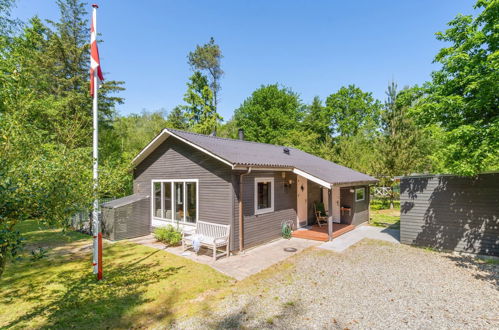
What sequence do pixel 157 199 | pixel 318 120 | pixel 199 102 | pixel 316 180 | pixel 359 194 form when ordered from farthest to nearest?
pixel 318 120
pixel 199 102
pixel 359 194
pixel 157 199
pixel 316 180

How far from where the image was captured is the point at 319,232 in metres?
10.4

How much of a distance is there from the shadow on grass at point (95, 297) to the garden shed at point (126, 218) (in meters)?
3.22

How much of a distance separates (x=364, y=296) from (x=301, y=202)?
640 centimetres

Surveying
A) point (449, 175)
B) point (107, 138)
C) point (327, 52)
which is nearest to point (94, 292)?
point (449, 175)

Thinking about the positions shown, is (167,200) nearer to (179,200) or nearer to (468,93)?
(179,200)

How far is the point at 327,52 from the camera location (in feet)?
58.2

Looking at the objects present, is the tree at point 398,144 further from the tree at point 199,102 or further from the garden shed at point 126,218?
the tree at point 199,102

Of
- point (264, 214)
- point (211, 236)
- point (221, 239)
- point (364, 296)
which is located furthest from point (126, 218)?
point (364, 296)

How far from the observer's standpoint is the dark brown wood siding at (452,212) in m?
7.54

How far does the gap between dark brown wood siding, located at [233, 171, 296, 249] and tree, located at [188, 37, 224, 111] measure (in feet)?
69.6

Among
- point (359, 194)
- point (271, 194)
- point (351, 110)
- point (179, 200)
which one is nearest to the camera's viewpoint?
point (271, 194)

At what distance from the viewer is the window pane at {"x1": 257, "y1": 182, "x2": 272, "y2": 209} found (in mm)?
9055

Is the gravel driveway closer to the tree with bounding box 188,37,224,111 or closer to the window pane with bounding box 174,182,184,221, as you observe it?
the window pane with bounding box 174,182,184,221

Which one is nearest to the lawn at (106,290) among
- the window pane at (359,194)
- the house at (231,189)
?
the house at (231,189)
